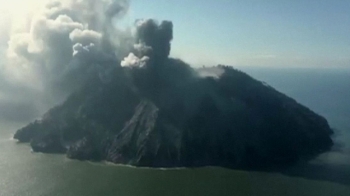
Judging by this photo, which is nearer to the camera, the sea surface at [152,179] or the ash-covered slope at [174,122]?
the sea surface at [152,179]

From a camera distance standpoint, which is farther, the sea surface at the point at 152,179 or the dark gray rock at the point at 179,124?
the dark gray rock at the point at 179,124

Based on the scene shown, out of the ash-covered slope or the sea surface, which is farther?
the ash-covered slope

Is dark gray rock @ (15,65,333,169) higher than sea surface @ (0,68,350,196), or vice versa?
dark gray rock @ (15,65,333,169)

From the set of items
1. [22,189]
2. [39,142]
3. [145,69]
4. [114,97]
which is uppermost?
[145,69]

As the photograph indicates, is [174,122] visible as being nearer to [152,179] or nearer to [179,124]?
[179,124]

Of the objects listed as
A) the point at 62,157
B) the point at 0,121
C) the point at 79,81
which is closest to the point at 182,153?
the point at 62,157

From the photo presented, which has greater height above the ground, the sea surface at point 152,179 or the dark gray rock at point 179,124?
the dark gray rock at point 179,124

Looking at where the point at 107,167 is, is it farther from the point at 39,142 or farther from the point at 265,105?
the point at 265,105

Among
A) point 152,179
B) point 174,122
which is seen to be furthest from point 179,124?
point 152,179
